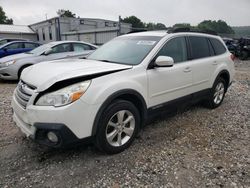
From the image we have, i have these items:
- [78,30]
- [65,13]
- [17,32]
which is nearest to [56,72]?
[78,30]

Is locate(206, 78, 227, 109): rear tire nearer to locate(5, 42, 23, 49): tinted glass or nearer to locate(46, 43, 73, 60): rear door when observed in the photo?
locate(46, 43, 73, 60): rear door

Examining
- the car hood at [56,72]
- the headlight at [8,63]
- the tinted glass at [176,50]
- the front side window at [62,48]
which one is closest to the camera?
the car hood at [56,72]

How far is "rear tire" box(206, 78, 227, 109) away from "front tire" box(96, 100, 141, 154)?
237 cm

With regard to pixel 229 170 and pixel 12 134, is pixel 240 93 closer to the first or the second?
pixel 229 170

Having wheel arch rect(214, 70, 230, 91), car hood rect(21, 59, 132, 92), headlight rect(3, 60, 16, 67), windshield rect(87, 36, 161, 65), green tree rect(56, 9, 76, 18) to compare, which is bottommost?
headlight rect(3, 60, 16, 67)

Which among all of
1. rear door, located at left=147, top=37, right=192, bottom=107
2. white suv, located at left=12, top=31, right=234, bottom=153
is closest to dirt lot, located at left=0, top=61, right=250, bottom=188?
white suv, located at left=12, top=31, right=234, bottom=153

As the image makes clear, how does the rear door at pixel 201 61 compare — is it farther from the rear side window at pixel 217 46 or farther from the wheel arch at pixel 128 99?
the wheel arch at pixel 128 99

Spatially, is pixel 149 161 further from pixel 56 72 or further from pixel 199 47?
pixel 199 47

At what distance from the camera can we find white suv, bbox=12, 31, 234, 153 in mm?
2705

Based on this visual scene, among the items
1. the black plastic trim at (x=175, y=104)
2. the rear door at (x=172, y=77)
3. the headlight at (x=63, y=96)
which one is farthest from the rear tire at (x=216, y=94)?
the headlight at (x=63, y=96)

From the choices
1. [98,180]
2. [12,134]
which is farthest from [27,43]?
[98,180]

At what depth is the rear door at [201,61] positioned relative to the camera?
4.37 m

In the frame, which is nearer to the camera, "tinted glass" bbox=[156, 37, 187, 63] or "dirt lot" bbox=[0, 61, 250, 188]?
"dirt lot" bbox=[0, 61, 250, 188]

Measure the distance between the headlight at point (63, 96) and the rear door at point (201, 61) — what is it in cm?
239
